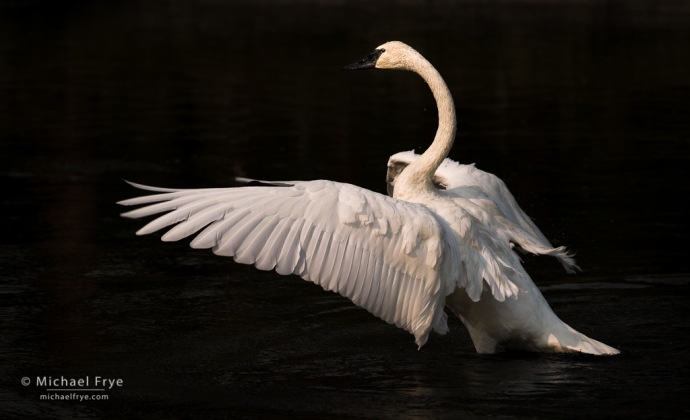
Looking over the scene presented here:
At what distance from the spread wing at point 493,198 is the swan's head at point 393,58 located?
731 millimetres

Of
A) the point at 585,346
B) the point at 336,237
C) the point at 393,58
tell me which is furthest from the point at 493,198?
the point at 336,237

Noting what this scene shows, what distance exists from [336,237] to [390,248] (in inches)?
13.5

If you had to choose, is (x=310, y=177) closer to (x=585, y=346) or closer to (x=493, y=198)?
(x=493, y=198)

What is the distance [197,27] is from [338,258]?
32117mm

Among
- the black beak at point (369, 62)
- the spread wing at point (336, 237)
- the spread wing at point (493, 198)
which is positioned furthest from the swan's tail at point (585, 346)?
the black beak at point (369, 62)

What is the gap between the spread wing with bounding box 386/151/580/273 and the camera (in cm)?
820

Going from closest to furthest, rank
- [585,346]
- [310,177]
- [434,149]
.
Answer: [585,346]
[434,149]
[310,177]

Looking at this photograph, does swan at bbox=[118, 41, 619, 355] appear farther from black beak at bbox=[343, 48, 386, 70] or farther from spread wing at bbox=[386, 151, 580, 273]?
black beak at bbox=[343, 48, 386, 70]

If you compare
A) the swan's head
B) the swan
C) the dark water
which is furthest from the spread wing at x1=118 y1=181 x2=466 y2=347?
the swan's head

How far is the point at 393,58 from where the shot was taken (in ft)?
28.4

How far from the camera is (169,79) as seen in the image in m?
24.9

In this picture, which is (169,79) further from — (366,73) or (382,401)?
(382,401)

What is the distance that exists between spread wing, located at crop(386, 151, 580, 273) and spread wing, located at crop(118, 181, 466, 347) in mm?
969

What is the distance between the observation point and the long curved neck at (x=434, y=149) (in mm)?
8180
